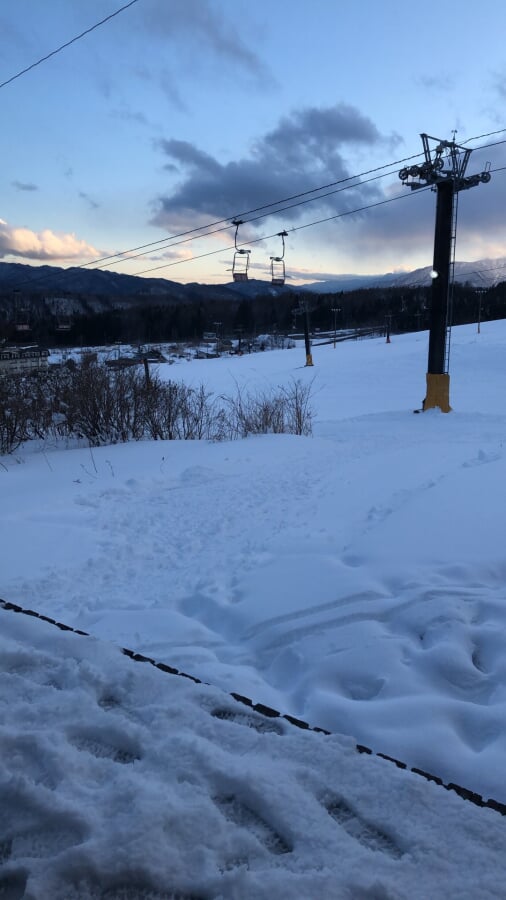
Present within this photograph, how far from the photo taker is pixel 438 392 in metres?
14.4

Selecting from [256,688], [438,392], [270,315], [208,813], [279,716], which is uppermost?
[270,315]

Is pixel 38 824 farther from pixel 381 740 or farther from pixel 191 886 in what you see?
pixel 381 740

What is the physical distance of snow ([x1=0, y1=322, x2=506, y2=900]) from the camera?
198 cm

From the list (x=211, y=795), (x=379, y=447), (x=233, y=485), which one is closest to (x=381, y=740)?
(x=211, y=795)

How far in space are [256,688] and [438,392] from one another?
12590 millimetres

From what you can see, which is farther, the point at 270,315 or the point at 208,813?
the point at 270,315

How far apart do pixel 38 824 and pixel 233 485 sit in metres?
5.76

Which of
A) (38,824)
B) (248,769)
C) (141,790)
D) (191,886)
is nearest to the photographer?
(191,886)

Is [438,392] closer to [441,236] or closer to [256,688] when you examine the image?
[441,236]

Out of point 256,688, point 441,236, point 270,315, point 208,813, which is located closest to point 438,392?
point 441,236

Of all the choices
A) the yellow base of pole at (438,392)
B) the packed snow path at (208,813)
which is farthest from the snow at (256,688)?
the yellow base of pole at (438,392)

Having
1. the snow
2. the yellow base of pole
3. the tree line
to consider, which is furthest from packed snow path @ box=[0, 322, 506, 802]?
the tree line

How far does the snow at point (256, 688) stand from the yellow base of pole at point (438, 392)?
733 cm

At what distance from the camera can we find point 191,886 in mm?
1856
